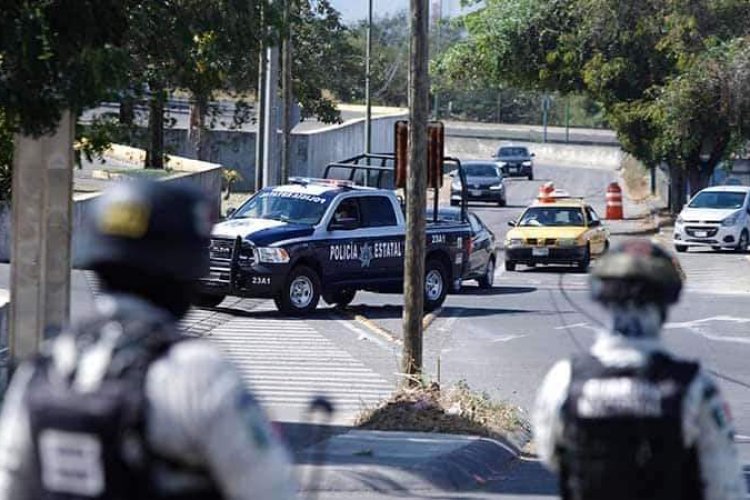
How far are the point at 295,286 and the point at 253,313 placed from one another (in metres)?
0.86

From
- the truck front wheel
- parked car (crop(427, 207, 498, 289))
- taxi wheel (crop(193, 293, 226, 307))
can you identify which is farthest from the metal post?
parked car (crop(427, 207, 498, 289))

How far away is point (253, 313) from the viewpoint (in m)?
24.3

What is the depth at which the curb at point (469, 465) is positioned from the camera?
462 inches

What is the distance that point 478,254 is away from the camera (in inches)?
1129

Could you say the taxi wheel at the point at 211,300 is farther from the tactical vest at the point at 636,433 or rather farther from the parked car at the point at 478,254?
the tactical vest at the point at 636,433

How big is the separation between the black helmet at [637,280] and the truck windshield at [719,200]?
122 ft

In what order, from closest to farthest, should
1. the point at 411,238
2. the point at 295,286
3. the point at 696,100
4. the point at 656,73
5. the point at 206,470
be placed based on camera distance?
1. the point at 206,470
2. the point at 411,238
3. the point at 295,286
4. the point at 696,100
5. the point at 656,73

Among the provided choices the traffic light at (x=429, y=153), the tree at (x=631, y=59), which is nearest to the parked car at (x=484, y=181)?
the tree at (x=631, y=59)

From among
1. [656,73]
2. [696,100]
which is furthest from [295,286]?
[656,73]

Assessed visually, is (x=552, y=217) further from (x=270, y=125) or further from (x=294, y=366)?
(x=294, y=366)

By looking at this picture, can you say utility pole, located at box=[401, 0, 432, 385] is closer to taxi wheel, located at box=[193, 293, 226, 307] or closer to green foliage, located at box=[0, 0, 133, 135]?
green foliage, located at box=[0, 0, 133, 135]

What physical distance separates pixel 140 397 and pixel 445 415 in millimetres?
10615

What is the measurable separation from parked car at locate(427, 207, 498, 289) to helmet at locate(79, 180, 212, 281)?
77.2 ft

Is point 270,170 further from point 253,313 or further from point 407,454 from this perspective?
point 407,454
